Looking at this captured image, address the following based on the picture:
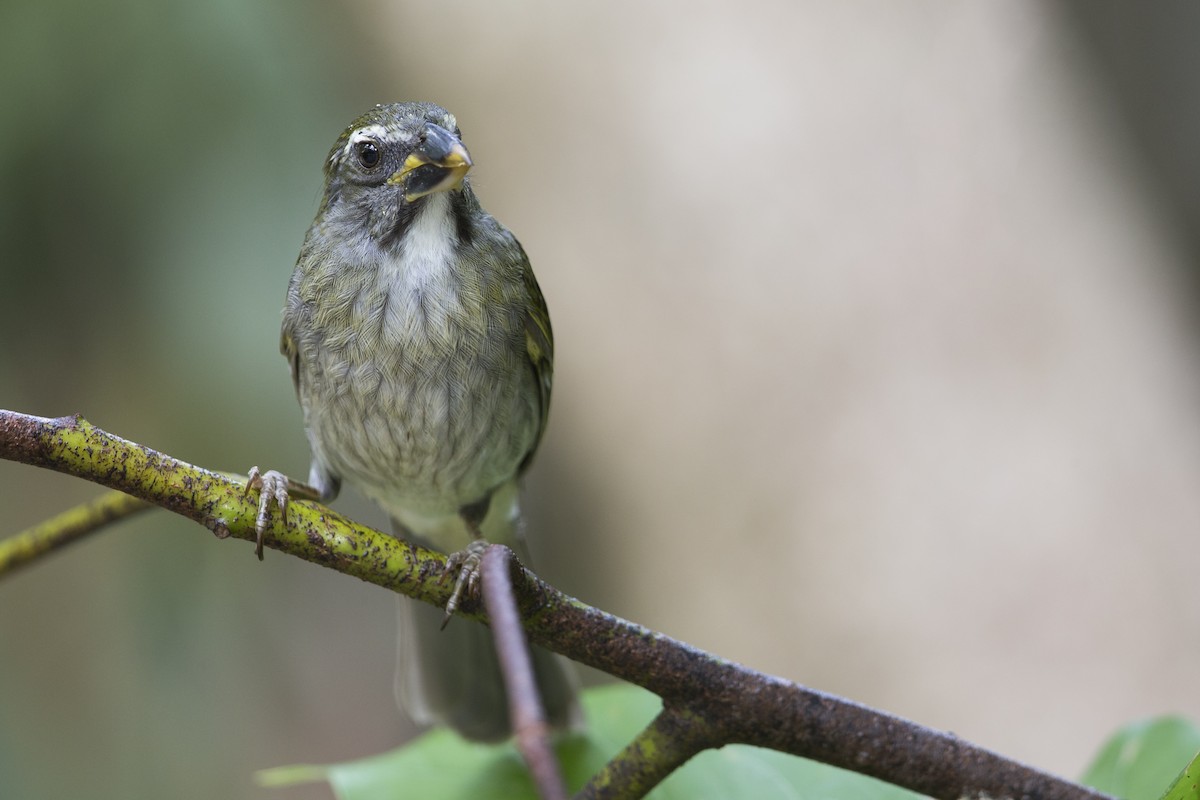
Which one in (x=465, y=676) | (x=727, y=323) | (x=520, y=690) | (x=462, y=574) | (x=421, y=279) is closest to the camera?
(x=520, y=690)

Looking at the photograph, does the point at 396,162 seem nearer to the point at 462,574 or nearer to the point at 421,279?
the point at 421,279

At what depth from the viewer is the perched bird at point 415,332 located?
2.47 metres

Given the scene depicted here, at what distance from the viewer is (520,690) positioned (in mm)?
1047

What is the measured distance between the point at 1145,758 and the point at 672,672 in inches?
44.6

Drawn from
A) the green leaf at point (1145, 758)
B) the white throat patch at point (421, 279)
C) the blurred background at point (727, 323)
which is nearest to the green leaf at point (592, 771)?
the green leaf at point (1145, 758)

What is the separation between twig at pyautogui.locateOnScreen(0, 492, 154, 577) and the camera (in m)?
2.03

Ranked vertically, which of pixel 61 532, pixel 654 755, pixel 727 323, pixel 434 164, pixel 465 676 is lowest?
pixel 465 676

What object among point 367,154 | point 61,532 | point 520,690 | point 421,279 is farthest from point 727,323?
point 520,690

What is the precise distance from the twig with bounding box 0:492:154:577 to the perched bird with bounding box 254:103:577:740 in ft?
0.99

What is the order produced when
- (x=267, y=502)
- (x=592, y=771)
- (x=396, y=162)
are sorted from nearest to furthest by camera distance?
1. (x=267, y=502)
2. (x=396, y=162)
3. (x=592, y=771)

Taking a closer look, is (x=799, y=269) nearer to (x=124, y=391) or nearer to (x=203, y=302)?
(x=203, y=302)

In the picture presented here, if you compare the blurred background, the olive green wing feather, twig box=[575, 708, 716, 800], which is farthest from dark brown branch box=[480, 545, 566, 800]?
the blurred background

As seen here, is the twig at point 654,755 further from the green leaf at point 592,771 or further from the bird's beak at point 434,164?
the bird's beak at point 434,164

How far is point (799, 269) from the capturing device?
16.0ft
